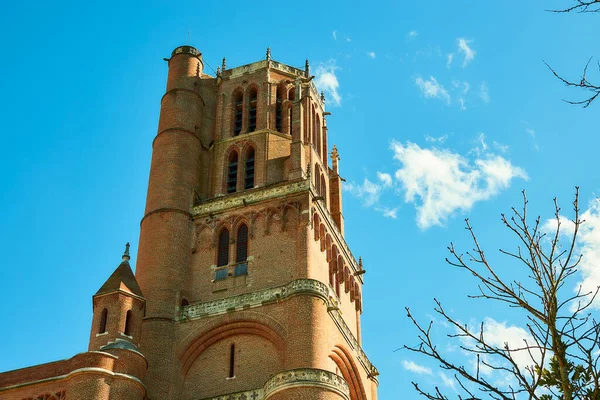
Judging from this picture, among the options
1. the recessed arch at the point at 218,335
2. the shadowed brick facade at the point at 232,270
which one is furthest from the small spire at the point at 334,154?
Answer: the recessed arch at the point at 218,335

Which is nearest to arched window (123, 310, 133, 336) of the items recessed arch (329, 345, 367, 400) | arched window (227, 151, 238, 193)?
recessed arch (329, 345, 367, 400)

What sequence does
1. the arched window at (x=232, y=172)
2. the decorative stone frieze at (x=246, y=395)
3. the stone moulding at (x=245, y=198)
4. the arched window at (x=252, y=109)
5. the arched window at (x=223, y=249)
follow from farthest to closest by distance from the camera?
the arched window at (x=252, y=109)
the arched window at (x=232, y=172)
the stone moulding at (x=245, y=198)
the arched window at (x=223, y=249)
the decorative stone frieze at (x=246, y=395)

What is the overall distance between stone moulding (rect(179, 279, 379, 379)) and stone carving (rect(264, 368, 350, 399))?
367 cm

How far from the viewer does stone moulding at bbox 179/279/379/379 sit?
33844 millimetres

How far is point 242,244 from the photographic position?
123 feet

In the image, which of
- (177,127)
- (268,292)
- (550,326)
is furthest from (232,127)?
(550,326)

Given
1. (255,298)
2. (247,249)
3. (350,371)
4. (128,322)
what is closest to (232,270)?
(247,249)

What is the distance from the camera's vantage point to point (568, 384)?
9.62m

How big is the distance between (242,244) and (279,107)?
9090mm

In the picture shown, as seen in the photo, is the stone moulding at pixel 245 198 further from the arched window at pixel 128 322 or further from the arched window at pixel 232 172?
the arched window at pixel 128 322

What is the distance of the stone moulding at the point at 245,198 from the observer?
38.0m

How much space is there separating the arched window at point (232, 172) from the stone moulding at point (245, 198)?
1482 mm

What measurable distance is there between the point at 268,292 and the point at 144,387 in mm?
6045

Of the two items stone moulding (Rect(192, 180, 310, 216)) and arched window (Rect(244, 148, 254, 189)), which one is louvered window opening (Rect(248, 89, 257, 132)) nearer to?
arched window (Rect(244, 148, 254, 189))
